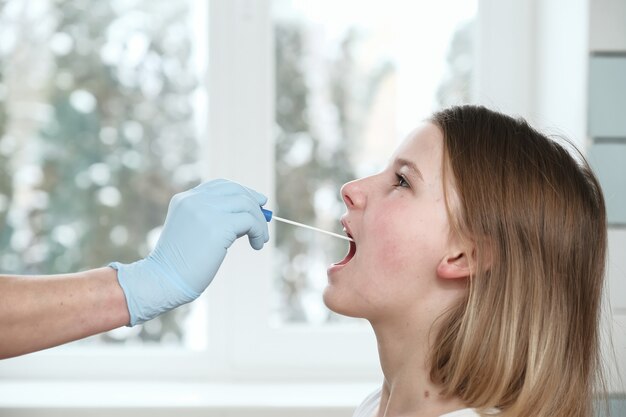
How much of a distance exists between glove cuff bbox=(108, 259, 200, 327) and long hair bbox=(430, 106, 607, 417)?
45cm

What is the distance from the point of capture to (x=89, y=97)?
2.33m

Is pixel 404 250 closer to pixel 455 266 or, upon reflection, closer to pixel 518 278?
pixel 455 266

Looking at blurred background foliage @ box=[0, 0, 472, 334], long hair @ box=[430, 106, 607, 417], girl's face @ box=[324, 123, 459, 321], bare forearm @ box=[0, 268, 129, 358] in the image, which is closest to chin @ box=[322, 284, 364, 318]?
girl's face @ box=[324, 123, 459, 321]

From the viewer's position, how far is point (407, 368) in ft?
4.46

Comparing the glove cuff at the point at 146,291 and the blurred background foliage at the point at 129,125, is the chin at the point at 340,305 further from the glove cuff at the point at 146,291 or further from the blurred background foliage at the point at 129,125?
the blurred background foliage at the point at 129,125

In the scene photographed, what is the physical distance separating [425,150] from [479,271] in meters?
0.23

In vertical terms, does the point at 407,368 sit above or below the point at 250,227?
below

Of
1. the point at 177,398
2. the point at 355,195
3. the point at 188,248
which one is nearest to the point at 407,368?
the point at 355,195

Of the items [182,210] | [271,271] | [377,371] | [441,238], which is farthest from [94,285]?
[377,371]

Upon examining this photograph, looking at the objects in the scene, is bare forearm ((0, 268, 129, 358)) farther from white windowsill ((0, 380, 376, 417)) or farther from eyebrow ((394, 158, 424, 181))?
white windowsill ((0, 380, 376, 417))

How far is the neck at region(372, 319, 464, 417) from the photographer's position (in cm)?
133

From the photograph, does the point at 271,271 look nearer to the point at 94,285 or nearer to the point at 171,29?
the point at 171,29

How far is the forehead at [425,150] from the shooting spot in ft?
4.37

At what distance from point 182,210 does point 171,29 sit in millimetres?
1169
